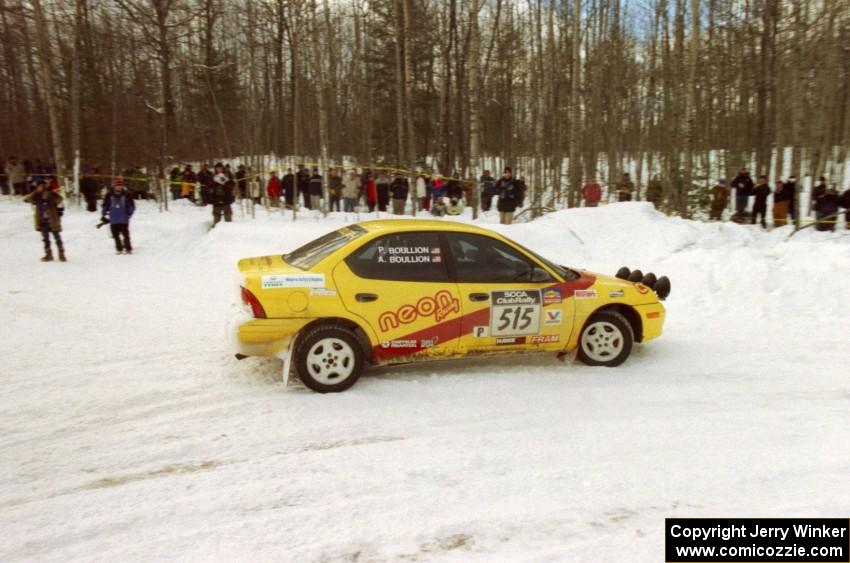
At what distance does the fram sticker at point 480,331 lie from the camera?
19.5ft

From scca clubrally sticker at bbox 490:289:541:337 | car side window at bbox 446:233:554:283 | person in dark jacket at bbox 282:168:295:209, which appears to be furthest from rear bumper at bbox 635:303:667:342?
person in dark jacket at bbox 282:168:295:209

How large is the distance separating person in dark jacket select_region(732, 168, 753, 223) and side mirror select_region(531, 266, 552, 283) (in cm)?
1485

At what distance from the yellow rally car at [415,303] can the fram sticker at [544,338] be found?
1 centimetres

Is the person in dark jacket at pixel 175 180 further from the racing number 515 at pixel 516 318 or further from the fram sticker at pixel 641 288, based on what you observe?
the fram sticker at pixel 641 288

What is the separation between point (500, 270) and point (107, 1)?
95.5 feet

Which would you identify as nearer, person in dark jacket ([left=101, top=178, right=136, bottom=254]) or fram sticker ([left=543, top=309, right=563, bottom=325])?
fram sticker ([left=543, top=309, right=563, bottom=325])

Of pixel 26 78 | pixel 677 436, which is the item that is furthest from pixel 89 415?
pixel 26 78

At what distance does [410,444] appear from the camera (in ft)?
15.3

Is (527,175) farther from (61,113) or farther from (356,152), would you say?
(61,113)

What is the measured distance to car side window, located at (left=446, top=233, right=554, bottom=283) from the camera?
6.04 m

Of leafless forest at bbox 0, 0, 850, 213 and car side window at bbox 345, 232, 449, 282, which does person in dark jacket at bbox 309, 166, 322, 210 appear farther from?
car side window at bbox 345, 232, 449, 282

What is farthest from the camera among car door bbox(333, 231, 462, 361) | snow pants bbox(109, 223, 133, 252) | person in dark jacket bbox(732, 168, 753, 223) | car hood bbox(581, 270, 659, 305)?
person in dark jacket bbox(732, 168, 753, 223)

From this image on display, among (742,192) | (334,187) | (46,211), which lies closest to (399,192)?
(334,187)

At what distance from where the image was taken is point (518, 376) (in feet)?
20.3
